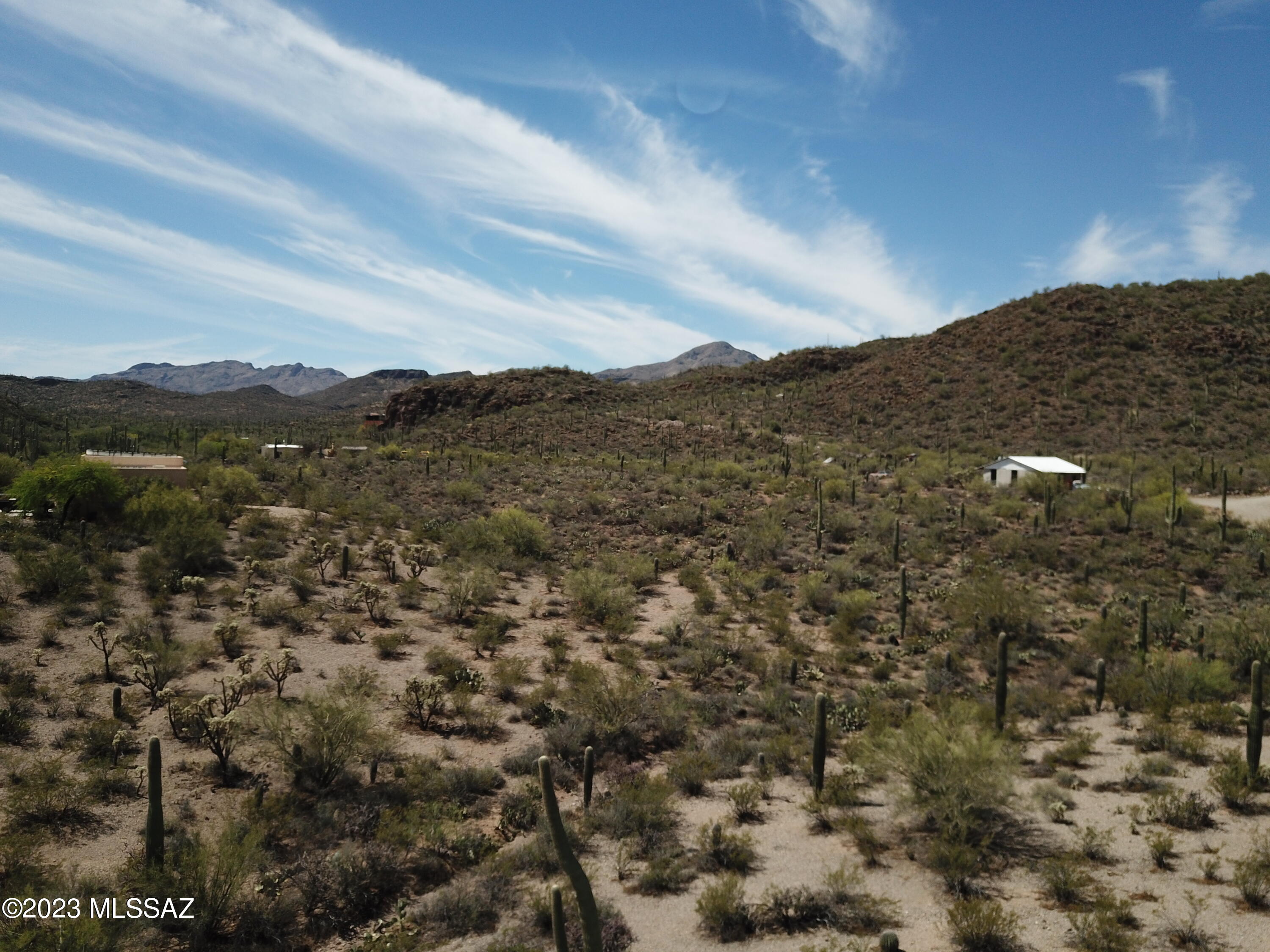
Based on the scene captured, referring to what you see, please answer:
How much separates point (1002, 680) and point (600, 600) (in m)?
10.4

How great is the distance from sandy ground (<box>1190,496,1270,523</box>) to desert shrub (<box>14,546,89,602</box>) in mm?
37103

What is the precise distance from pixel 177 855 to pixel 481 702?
6.55 meters

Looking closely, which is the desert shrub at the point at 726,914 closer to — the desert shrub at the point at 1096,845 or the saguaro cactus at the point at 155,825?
the desert shrub at the point at 1096,845

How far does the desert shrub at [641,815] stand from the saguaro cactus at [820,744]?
2305mm

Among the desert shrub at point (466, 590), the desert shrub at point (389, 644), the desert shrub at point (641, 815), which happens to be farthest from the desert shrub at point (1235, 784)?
the desert shrub at point (466, 590)

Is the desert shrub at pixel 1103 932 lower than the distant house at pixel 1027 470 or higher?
lower

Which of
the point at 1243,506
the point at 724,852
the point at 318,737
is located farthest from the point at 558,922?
the point at 1243,506

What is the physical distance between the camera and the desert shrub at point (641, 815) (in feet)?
32.6

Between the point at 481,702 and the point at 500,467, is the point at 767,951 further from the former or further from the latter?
the point at 500,467

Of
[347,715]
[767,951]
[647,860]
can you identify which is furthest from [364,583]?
[767,951]

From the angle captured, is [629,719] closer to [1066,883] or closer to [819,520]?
[1066,883]

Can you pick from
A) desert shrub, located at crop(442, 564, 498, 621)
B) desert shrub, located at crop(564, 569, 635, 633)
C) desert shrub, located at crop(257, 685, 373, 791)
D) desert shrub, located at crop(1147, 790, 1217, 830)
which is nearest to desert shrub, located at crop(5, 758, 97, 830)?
desert shrub, located at crop(257, 685, 373, 791)

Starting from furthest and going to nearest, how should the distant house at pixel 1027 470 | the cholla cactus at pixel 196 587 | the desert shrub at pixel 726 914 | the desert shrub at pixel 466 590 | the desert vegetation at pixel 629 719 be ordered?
the distant house at pixel 1027 470, the desert shrub at pixel 466 590, the cholla cactus at pixel 196 587, the desert vegetation at pixel 629 719, the desert shrub at pixel 726 914

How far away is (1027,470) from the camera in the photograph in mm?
33656
